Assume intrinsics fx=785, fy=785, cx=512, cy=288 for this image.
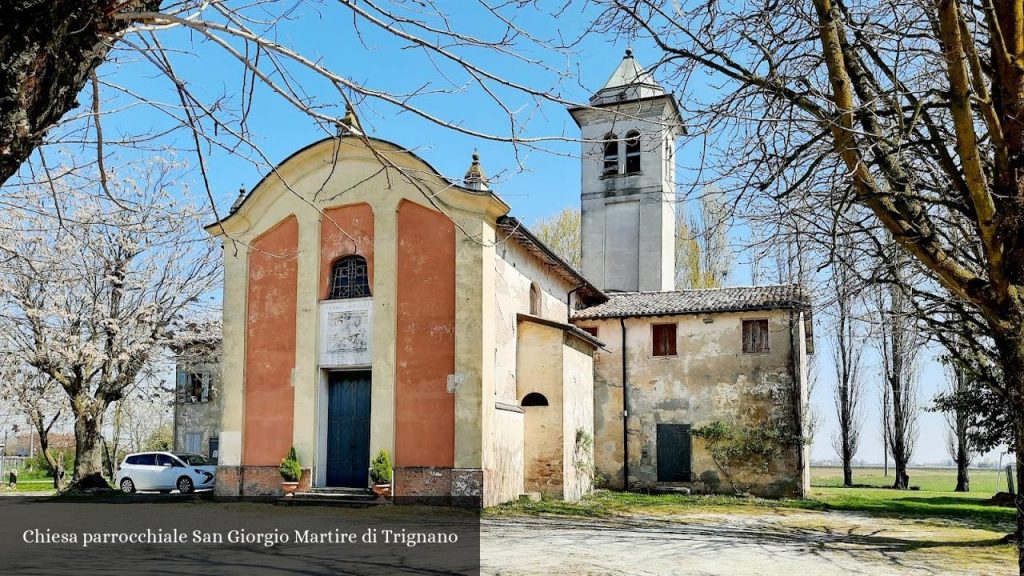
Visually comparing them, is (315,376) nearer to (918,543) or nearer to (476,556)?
(476,556)

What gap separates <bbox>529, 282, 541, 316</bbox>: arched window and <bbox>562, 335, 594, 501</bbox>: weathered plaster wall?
135 cm

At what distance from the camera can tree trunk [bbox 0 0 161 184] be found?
2.80m

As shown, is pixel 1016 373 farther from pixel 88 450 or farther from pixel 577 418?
pixel 88 450

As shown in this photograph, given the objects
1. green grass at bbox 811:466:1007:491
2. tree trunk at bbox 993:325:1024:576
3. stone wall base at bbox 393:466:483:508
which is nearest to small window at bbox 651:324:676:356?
stone wall base at bbox 393:466:483:508

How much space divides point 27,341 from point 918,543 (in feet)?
74.2

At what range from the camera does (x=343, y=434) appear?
57.7 ft

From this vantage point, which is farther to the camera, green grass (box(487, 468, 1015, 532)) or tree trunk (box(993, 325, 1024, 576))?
green grass (box(487, 468, 1015, 532))

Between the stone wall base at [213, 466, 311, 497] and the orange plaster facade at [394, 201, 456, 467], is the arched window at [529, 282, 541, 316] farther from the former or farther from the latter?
the stone wall base at [213, 466, 311, 497]

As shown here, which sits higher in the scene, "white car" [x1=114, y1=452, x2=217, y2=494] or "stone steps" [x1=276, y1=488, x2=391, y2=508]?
"stone steps" [x1=276, y1=488, x2=391, y2=508]

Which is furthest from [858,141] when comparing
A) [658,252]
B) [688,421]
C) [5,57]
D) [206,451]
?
[206,451]

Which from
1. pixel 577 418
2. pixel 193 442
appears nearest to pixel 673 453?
pixel 577 418

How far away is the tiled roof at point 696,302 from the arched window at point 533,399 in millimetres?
5657

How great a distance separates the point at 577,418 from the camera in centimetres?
2020

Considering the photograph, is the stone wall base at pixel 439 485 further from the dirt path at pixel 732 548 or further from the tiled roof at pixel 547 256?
the tiled roof at pixel 547 256
